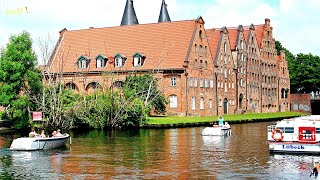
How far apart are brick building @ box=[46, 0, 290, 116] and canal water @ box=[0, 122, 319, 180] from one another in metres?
33.2

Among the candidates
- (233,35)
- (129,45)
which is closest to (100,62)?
(129,45)

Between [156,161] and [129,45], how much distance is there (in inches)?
2280

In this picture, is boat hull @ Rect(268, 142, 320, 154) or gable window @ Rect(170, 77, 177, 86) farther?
gable window @ Rect(170, 77, 177, 86)

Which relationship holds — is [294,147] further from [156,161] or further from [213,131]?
[213,131]

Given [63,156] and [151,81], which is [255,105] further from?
[63,156]

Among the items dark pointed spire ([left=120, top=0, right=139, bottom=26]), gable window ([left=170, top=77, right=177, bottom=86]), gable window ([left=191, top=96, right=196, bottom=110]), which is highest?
Answer: dark pointed spire ([left=120, top=0, right=139, bottom=26])

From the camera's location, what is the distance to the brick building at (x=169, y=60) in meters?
86.2

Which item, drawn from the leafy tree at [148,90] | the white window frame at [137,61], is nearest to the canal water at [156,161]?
the leafy tree at [148,90]

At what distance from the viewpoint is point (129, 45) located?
92.3 meters

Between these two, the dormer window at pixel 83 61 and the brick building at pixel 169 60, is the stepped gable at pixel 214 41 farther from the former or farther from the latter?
the dormer window at pixel 83 61

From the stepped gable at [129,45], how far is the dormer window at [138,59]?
1.94 ft

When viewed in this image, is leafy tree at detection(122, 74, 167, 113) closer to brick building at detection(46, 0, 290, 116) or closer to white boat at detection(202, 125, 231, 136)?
brick building at detection(46, 0, 290, 116)

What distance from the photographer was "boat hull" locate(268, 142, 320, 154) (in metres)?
38.6

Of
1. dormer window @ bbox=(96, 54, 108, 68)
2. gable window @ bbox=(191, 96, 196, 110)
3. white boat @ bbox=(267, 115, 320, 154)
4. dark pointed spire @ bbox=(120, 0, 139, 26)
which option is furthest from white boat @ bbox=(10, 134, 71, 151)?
dark pointed spire @ bbox=(120, 0, 139, 26)
